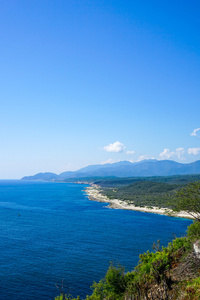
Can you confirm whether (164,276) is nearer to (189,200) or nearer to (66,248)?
(189,200)

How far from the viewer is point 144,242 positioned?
219 ft

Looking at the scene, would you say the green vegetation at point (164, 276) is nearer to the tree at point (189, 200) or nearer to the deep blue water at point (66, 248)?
the tree at point (189, 200)

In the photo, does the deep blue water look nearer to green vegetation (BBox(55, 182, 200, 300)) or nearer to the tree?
green vegetation (BBox(55, 182, 200, 300))

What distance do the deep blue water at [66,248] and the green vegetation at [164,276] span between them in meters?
8.74

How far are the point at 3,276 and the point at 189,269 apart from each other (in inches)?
1404

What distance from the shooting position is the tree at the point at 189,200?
38.0 metres

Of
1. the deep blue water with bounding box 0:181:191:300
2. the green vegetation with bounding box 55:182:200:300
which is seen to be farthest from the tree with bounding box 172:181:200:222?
the deep blue water with bounding box 0:181:191:300

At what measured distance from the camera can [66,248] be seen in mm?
60469

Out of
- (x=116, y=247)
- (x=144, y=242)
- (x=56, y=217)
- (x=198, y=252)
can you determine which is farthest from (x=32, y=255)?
(x=56, y=217)

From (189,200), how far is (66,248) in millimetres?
37160

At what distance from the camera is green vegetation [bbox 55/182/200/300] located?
20.5 m

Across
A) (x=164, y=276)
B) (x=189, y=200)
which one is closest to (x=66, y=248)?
(x=189, y=200)

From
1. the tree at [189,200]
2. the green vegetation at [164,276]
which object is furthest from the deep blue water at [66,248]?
the tree at [189,200]

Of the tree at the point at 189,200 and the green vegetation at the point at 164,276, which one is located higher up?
the tree at the point at 189,200
